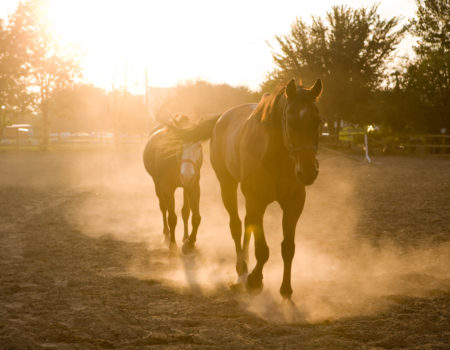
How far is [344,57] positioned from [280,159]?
32911 mm

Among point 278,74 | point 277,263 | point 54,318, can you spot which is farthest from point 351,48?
point 54,318

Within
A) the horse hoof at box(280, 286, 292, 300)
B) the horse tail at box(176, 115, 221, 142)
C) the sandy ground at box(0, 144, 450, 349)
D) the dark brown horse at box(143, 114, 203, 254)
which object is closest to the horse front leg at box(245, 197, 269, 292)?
the sandy ground at box(0, 144, 450, 349)

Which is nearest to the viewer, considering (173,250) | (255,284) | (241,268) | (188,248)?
(255,284)

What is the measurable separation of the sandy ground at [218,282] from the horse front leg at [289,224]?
155mm

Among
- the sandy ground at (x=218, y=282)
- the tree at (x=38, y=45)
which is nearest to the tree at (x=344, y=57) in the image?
the tree at (x=38, y=45)

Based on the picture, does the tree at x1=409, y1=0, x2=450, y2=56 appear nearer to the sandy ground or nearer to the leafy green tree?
the leafy green tree

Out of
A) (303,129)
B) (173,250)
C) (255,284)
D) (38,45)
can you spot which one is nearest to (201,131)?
(173,250)

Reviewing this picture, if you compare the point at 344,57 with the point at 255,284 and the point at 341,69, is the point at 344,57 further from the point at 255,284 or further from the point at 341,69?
the point at 255,284

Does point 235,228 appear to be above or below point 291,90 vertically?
below

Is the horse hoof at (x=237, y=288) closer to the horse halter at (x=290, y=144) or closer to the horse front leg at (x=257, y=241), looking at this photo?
the horse front leg at (x=257, y=241)

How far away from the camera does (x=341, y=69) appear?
3525cm

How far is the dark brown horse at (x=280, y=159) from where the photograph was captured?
3.86 meters

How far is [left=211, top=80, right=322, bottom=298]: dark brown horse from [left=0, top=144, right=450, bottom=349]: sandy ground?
57 centimetres

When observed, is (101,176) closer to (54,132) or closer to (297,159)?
(297,159)
